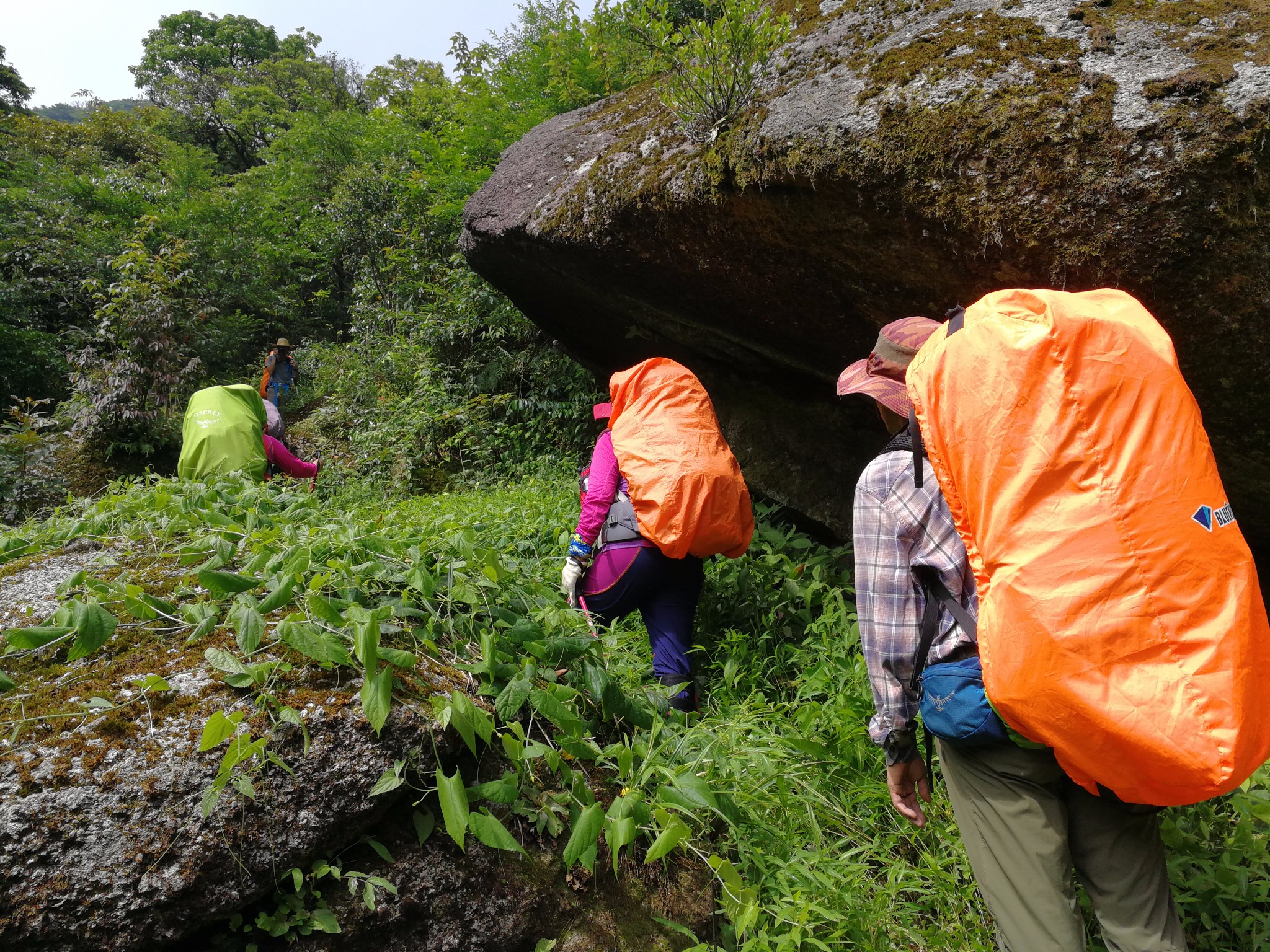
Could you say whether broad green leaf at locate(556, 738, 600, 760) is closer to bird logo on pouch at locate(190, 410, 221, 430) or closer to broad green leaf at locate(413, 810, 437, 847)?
broad green leaf at locate(413, 810, 437, 847)

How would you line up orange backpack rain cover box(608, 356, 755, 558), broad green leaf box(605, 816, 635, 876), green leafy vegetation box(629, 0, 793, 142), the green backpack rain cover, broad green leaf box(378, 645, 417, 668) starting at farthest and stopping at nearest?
the green backpack rain cover < green leafy vegetation box(629, 0, 793, 142) < orange backpack rain cover box(608, 356, 755, 558) < broad green leaf box(378, 645, 417, 668) < broad green leaf box(605, 816, 635, 876)

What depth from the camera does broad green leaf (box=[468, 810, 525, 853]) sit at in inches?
64.1

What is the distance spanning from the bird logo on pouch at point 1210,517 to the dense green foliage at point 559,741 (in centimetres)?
132

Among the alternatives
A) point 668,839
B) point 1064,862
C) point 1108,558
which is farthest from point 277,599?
point 1064,862

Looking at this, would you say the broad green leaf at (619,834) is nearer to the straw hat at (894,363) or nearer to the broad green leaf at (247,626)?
the broad green leaf at (247,626)

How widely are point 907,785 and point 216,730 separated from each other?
1.86m

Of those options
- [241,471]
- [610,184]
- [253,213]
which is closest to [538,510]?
[241,471]

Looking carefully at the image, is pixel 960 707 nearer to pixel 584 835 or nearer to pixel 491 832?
pixel 584 835

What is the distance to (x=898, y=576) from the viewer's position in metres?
1.77

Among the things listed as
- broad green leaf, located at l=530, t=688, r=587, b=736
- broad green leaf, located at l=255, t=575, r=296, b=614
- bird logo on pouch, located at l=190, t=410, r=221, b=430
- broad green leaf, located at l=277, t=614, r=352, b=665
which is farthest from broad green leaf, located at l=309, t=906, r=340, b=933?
bird logo on pouch, located at l=190, t=410, r=221, b=430

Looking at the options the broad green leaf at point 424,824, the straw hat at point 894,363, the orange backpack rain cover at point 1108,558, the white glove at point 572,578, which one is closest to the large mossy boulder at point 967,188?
the straw hat at point 894,363

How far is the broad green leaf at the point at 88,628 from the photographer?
1.67 metres

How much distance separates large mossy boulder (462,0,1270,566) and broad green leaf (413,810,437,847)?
2.78 meters

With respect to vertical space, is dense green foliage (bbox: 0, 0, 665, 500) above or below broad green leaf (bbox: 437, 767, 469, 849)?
above
